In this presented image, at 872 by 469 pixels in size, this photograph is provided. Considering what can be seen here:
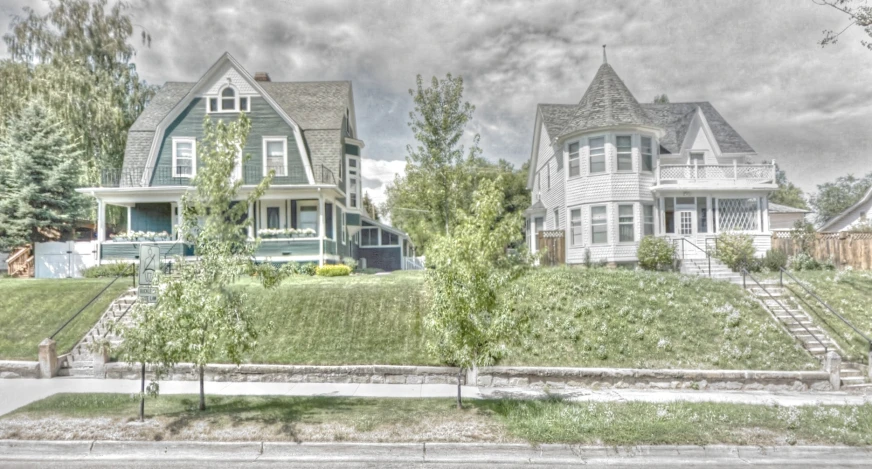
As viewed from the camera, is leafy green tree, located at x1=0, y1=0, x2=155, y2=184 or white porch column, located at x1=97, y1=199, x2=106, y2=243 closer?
white porch column, located at x1=97, y1=199, x2=106, y2=243

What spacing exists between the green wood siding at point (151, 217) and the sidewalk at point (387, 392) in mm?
14601

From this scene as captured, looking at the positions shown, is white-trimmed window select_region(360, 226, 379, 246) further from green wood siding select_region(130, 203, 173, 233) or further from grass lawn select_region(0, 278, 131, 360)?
grass lawn select_region(0, 278, 131, 360)

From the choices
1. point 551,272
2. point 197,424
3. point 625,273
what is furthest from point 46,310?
point 625,273

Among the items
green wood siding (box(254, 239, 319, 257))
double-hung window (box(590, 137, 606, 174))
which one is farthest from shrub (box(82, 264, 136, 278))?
double-hung window (box(590, 137, 606, 174))

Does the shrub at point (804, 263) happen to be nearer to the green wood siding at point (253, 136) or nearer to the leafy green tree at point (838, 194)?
the green wood siding at point (253, 136)

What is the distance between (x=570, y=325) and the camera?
13445mm

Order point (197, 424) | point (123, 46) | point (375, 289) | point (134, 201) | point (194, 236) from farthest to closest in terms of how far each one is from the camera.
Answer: point (123, 46), point (134, 201), point (375, 289), point (194, 236), point (197, 424)

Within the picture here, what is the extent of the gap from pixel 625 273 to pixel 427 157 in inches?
318

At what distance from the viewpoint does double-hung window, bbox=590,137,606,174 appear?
24031 mm

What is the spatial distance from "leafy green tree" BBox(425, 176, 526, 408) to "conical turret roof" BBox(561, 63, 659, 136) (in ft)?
53.9

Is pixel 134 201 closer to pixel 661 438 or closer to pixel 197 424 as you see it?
pixel 197 424

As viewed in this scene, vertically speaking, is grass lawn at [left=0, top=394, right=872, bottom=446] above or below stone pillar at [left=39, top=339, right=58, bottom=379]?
below

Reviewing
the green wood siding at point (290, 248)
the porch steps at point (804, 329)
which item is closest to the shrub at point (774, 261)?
the porch steps at point (804, 329)

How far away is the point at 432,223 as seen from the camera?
808 inches
